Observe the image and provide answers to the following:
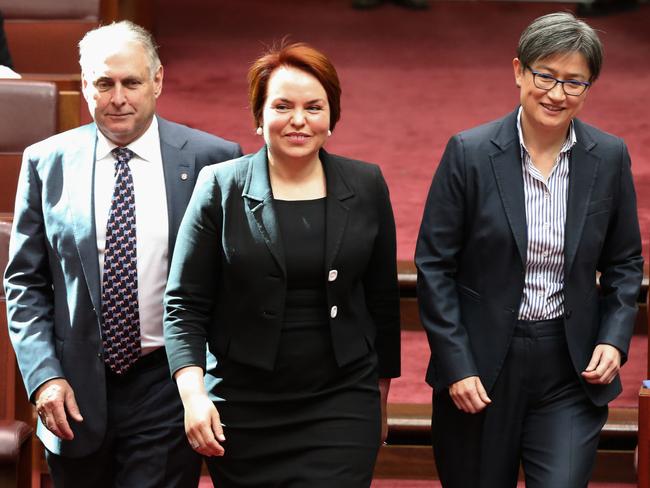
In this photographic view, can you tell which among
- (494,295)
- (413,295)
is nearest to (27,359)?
(494,295)

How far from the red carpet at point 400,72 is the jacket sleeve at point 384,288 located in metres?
0.86

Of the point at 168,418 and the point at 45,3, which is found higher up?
the point at 45,3

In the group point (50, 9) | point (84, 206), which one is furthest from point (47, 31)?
point (84, 206)

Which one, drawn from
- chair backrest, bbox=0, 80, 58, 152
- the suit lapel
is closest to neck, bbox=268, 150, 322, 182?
the suit lapel

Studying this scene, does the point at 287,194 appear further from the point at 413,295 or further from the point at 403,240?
the point at 403,240

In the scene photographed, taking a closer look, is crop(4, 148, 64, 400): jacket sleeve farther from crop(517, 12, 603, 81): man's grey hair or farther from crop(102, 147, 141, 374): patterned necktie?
crop(517, 12, 603, 81): man's grey hair

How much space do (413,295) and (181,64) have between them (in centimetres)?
152

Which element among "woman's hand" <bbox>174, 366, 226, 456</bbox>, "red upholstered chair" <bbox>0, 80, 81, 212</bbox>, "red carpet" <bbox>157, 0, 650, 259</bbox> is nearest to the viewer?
"woman's hand" <bbox>174, 366, 226, 456</bbox>

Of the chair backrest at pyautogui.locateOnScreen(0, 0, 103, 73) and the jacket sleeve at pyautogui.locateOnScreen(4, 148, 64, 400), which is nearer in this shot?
the jacket sleeve at pyautogui.locateOnScreen(4, 148, 64, 400)

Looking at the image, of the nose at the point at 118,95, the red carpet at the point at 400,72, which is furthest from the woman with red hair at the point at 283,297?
the red carpet at the point at 400,72

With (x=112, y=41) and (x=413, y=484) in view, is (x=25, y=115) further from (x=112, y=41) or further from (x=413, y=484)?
(x=413, y=484)

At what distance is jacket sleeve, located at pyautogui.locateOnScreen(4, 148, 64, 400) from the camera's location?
108cm

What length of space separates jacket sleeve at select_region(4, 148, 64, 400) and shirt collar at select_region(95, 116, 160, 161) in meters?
0.06

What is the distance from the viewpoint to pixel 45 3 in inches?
94.3
